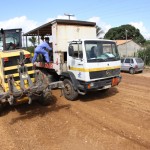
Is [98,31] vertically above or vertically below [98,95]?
above

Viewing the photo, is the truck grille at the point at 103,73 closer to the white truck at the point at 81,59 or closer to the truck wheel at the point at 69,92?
the white truck at the point at 81,59

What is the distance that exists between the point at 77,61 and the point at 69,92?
1.34 metres

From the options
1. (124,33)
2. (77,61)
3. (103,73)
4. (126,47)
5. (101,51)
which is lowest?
(103,73)

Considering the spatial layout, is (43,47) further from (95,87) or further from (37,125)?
(37,125)

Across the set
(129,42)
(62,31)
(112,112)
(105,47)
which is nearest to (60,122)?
(112,112)

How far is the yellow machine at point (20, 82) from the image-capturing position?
22.4 feet

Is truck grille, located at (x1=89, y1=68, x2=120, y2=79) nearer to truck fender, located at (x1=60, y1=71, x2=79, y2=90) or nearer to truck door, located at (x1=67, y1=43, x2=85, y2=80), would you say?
truck door, located at (x1=67, y1=43, x2=85, y2=80)

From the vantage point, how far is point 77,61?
28.7ft

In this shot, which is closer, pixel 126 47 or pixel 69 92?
pixel 69 92

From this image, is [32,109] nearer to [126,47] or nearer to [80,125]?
[80,125]

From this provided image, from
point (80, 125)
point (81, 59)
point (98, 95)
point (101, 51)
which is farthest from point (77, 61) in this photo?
point (80, 125)

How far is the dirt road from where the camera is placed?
5.41 m

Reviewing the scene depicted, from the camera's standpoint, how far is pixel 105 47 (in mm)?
9023

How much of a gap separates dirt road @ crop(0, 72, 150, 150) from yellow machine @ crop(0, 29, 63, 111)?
2.08ft
